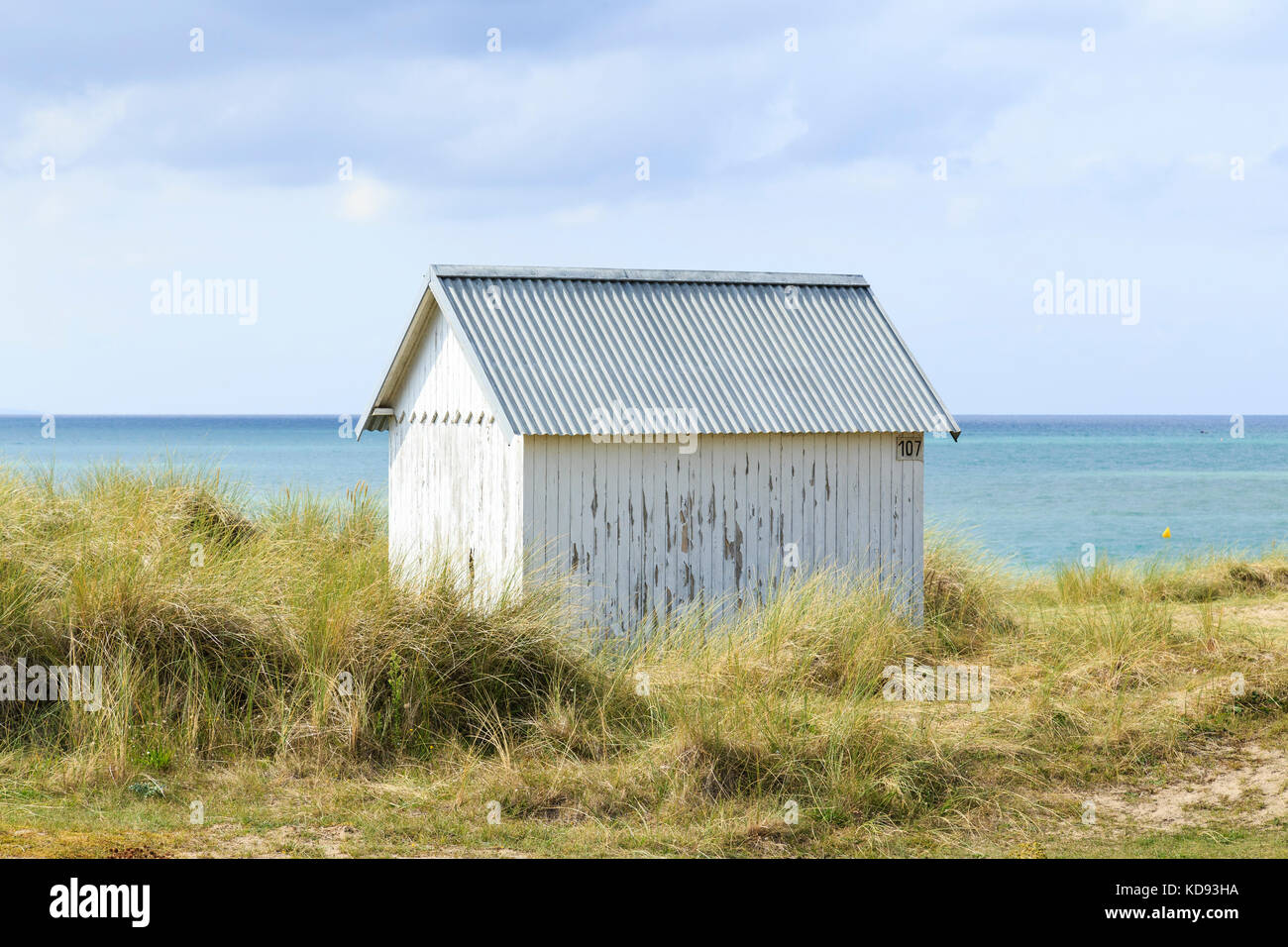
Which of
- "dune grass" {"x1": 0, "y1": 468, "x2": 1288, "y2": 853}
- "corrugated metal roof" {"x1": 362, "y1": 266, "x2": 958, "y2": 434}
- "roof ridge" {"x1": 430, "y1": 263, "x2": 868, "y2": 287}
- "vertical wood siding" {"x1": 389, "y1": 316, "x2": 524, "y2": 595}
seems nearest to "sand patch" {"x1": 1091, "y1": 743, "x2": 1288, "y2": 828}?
"dune grass" {"x1": 0, "y1": 468, "x2": 1288, "y2": 853}

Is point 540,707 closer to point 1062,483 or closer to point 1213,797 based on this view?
point 1213,797

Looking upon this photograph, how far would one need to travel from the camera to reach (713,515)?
11898 mm

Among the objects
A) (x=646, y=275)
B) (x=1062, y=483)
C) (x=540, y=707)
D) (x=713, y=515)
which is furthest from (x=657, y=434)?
(x=1062, y=483)

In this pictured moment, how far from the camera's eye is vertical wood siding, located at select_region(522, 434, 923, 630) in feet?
36.8

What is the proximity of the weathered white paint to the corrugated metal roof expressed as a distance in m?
0.30

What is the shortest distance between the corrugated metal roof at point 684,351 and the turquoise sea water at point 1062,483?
12.1ft

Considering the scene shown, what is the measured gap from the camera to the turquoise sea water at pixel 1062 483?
104ft

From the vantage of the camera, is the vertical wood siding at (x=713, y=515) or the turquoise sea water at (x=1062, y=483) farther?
the turquoise sea water at (x=1062, y=483)

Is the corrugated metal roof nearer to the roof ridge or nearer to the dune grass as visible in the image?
the roof ridge

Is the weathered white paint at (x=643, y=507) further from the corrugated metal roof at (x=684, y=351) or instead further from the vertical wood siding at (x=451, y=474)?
the corrugated metal roof at (x=684, y=351)

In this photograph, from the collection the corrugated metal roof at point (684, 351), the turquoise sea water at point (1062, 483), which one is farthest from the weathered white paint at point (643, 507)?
the turquoise sea water at point (1062, 483)

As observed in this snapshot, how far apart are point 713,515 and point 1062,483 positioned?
52732 mm

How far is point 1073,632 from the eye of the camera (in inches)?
461
